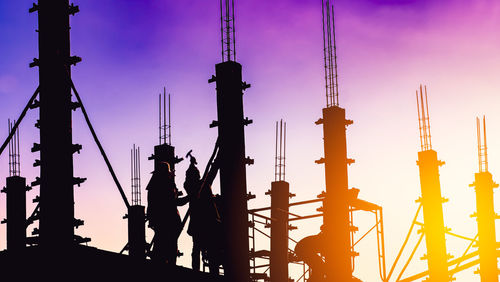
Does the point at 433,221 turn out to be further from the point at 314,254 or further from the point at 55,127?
the point at 55,127

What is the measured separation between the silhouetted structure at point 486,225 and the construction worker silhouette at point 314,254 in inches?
290

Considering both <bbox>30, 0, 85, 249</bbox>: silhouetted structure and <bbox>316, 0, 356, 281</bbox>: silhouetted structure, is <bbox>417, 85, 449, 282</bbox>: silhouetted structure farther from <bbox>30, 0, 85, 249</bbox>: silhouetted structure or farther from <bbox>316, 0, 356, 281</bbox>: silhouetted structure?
<bbox>30, 0, 85, 249</bbox>: silhouetted structure

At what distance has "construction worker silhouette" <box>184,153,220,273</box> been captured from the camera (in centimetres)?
1775

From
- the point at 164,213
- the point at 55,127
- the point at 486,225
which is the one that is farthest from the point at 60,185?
the point at 486,225

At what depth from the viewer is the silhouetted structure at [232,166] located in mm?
16109

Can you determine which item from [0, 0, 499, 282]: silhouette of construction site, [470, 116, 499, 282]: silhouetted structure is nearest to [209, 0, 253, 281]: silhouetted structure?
[0, 0, 499, 282]: silhouette of construction site

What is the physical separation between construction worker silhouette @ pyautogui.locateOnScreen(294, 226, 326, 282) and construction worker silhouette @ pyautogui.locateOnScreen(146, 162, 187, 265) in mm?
9051

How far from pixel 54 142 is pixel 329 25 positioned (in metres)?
12.4

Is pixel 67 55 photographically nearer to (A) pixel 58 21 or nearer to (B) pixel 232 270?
(A) pixel 58 21

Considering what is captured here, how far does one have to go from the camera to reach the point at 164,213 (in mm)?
17047

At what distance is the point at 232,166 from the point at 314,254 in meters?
10.2

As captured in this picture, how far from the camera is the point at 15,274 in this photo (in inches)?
511

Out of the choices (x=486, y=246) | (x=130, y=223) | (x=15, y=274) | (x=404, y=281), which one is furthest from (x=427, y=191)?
(x=15, y=274)

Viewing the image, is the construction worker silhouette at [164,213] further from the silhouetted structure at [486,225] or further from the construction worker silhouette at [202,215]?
the silhouetted structure at [486,225]
